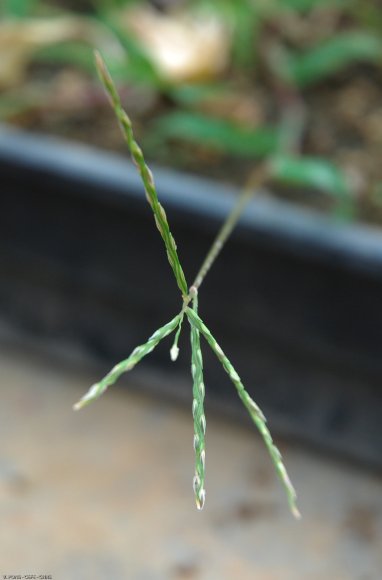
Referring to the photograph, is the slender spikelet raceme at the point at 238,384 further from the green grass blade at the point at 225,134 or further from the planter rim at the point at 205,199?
the green grass blade at the point at 225,134

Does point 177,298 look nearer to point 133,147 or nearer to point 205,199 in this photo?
point 205,199

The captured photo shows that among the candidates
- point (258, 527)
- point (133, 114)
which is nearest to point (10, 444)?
point (258, 527)

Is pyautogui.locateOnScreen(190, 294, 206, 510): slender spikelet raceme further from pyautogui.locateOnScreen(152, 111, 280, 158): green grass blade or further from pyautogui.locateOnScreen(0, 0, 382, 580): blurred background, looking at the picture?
pyautogui.locateOnScreen(152, 111, 280, 158): green grass blade

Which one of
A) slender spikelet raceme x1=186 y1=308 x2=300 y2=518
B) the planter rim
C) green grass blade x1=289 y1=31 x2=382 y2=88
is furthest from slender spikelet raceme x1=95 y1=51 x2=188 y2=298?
green grass blade x1=289 y1=31 x2=382 y2=88

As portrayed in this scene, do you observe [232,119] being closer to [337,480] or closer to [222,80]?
[222,80]

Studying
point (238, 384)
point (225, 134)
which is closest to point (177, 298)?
point (225, 134)

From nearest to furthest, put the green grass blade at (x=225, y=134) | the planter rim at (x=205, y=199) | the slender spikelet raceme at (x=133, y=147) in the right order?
1. the slender spikelet raceme at (x=133, y=147)
2. the planter rim at (x=205, y=199)
3. the green grass blade at (x=225, y=134)

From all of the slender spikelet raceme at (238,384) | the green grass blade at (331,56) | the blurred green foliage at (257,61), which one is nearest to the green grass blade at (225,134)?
the blurred green foliage at (257,61)
